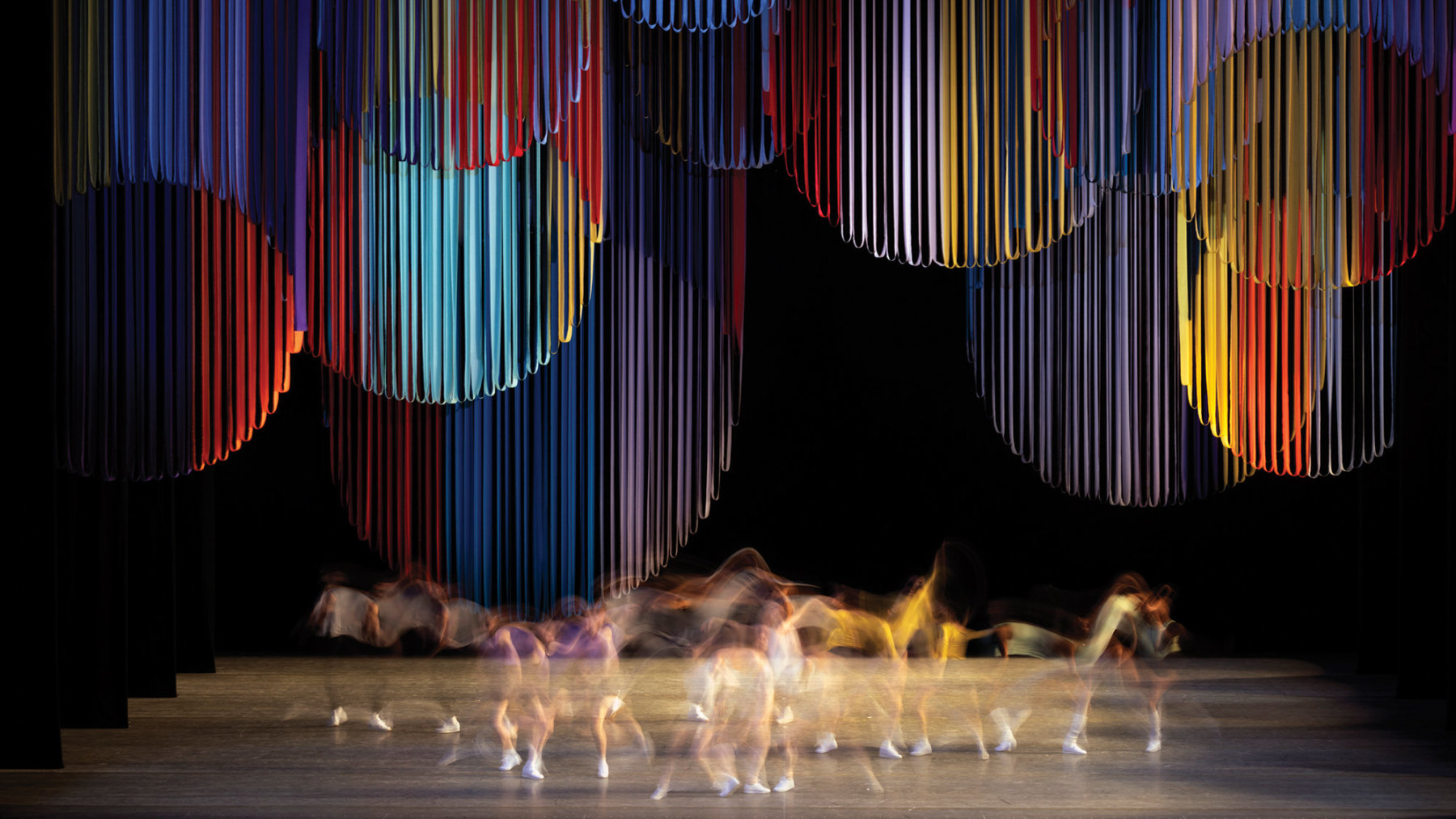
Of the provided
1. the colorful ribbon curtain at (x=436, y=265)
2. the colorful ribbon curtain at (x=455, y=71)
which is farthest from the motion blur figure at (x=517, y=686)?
the colorful ribbon curtain at (x=455, y=71)

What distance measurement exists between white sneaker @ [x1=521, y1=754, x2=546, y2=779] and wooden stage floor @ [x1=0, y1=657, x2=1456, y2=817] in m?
0.02

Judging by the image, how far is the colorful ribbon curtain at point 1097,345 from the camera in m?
5.10

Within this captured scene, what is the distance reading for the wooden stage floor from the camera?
3.52m

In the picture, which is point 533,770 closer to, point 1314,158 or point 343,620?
point 343,620

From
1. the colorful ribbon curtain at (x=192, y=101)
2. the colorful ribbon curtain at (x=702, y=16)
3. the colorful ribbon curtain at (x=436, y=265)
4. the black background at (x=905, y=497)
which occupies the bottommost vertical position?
the black background at (x=905, y=497)

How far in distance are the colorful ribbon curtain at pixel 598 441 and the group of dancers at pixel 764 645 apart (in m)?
0.33

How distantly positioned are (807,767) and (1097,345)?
2.12m

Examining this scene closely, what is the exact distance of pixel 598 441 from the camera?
16.9ft

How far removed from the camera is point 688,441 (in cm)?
509

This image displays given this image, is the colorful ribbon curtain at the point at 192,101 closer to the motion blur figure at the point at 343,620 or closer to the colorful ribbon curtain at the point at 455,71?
the colorful ribbon curtain at the point at 455,71

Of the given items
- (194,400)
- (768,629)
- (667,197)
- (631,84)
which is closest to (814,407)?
(768,629)

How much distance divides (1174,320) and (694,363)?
185 centimetres

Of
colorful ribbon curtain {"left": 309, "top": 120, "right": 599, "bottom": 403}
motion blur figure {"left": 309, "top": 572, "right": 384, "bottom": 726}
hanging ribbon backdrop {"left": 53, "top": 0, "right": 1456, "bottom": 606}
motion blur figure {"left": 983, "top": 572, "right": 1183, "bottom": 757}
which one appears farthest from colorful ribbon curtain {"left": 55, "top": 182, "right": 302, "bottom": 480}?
motion blur figure {"left": 983, "top": 572, "right": 1183, "bottom": 757}

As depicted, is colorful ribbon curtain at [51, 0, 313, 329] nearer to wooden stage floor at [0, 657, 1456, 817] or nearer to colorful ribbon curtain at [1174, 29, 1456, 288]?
wooden stage floor at [0, 657, 1456, 817]
